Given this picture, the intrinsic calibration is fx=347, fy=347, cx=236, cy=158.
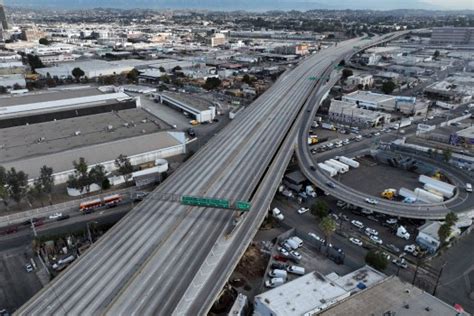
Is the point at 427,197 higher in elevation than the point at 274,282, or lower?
higher

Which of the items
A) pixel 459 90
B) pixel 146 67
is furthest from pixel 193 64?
pixel 459 90

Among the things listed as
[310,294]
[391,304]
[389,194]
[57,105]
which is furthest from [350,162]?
[57,105]

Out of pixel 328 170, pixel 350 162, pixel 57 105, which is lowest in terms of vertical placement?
pixel 350 162

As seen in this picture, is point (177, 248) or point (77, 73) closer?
point (177, 248)

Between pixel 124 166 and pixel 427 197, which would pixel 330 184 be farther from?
pixel 124 166

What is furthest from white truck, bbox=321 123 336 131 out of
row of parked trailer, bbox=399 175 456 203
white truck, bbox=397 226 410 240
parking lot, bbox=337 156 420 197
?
white truck, bbox=397 226 410 240

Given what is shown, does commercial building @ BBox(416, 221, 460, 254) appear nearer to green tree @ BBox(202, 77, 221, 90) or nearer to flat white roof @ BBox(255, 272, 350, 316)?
flat white roof @ BBox(255, 272, 350, 316)

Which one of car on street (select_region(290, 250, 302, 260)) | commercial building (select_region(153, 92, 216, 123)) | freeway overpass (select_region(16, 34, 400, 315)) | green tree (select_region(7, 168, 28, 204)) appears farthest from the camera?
commercial building (select_region(153, 92, 216, 123))
